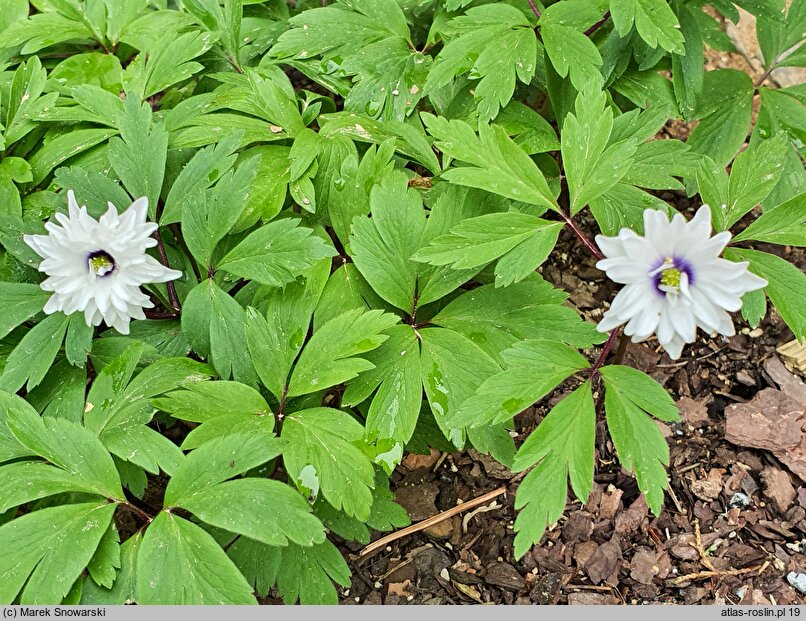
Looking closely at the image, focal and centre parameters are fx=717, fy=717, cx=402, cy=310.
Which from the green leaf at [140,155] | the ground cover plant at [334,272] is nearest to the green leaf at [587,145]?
the ground cover plant at [334,272]

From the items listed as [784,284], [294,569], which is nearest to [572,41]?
[784,284]

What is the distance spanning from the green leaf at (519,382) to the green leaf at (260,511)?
0.44 meters

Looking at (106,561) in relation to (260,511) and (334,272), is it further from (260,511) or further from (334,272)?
(334,272)

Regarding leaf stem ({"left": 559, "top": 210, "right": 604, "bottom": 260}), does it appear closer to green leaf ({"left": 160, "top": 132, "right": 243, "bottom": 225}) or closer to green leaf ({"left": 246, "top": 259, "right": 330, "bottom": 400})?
green leaf ({"left": 246, "top": 259, "right": 330, "bottom": 400})

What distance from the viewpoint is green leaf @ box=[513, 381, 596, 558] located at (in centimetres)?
173

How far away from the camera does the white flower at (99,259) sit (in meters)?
1.86

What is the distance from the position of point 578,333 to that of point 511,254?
300 mm

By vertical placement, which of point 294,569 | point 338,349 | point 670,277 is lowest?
point 294,569

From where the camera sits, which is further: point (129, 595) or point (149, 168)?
point (149, 168)

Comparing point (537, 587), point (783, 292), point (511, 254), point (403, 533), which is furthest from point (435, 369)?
point (783, 292)

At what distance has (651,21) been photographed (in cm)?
218

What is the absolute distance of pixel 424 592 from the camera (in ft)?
7.10

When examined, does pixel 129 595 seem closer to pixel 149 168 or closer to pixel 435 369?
pixel 435 369

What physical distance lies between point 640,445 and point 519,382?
34cm
